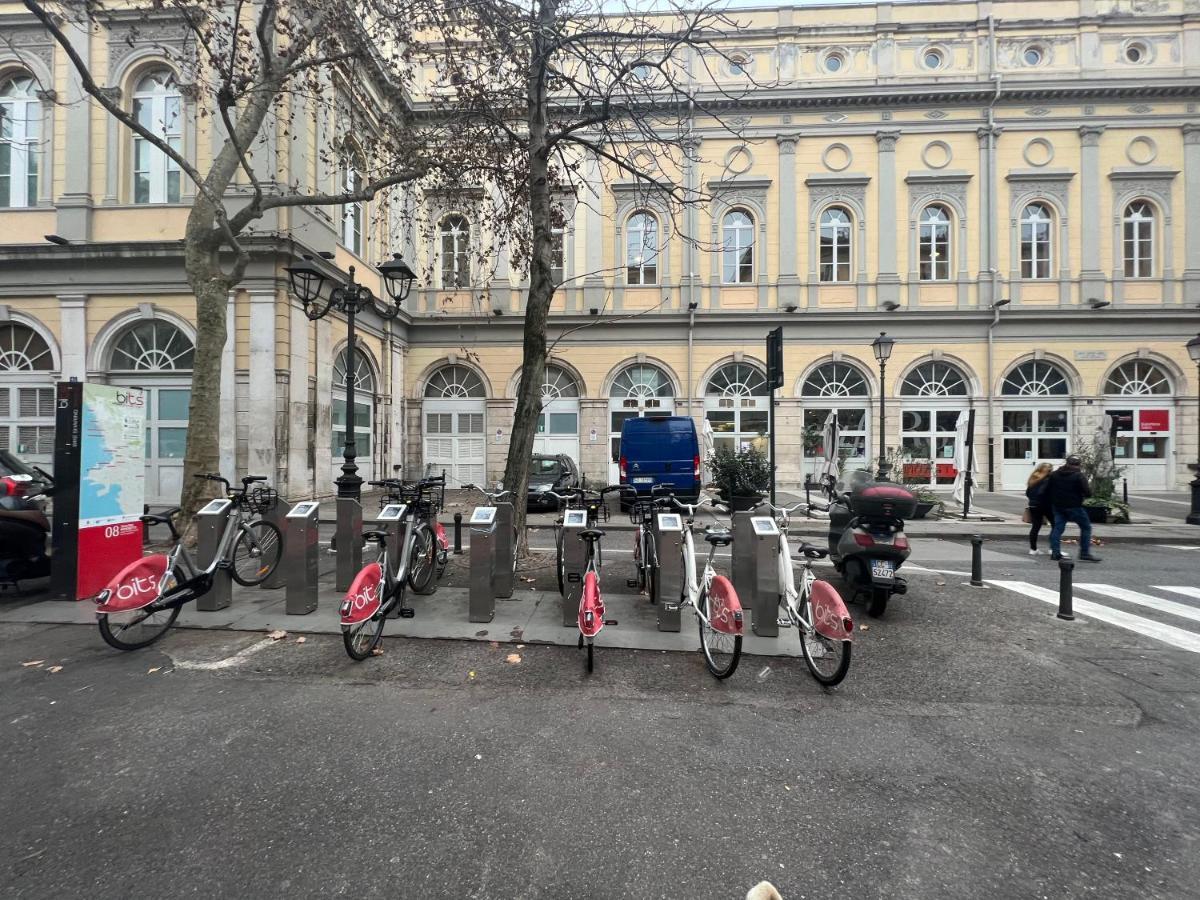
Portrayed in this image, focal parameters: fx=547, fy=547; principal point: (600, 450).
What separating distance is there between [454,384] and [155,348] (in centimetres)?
905

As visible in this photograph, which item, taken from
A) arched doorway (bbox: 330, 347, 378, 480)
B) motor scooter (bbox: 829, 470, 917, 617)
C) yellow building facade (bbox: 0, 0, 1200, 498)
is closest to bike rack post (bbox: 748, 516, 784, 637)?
motor scooter (bbox: 829, 470, 917, 617)

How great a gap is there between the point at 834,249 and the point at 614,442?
10892 millimetres

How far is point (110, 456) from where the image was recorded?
6.14 m

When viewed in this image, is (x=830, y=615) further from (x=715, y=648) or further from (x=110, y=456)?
(x=110, y=456)

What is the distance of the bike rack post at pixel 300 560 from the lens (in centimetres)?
556

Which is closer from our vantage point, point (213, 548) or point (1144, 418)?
point (213, 548)

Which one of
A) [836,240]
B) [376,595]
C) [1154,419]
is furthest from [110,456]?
[1154,419]

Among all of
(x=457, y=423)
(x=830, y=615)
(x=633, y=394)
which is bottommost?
(x=830, y=615)

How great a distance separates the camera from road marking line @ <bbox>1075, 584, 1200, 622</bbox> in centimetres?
621

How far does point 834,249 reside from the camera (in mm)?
20375

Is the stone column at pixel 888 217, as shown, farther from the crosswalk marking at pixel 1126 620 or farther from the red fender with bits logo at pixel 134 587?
the red fender with bits logo at pixel 134 587

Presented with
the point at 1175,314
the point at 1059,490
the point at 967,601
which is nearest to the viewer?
the point at 967,601

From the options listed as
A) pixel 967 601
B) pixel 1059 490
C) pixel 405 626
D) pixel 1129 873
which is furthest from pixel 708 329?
pixel 1129 873

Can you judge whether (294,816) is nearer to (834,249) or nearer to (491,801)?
(491,801)
